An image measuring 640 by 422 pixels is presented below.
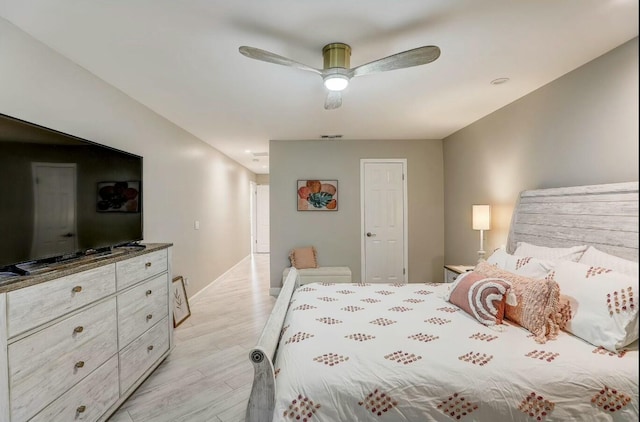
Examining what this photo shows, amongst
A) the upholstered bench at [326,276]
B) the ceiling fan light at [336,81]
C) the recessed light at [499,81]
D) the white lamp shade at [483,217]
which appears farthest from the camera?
the upholstered bench at [326,276]

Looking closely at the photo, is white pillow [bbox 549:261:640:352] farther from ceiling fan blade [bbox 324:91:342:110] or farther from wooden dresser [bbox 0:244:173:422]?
wooden dresser [bbox 0:244:173:422]

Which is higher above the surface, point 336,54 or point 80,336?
point 336,54

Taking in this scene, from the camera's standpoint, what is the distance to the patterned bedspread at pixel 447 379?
130cm

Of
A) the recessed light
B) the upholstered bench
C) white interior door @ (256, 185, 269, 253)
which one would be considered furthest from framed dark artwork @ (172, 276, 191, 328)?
white interior door @ (256, 185, 269, 253)

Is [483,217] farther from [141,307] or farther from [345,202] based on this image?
[141,307]

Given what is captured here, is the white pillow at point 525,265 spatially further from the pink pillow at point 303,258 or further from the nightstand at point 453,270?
the pink pillow at point 303,258

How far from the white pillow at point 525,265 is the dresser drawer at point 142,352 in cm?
276

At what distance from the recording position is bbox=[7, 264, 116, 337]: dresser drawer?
1.36 metres

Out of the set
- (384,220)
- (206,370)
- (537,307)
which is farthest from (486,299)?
(384,220)

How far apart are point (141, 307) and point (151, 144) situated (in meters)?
1.82

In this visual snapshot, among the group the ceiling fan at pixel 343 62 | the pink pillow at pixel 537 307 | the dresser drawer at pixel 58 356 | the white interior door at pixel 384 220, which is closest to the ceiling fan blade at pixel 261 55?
the ceiling fan at pixel 343 62

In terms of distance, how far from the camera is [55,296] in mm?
1563

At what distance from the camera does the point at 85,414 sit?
1.75 metres

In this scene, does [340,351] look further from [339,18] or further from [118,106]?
[118,106]
